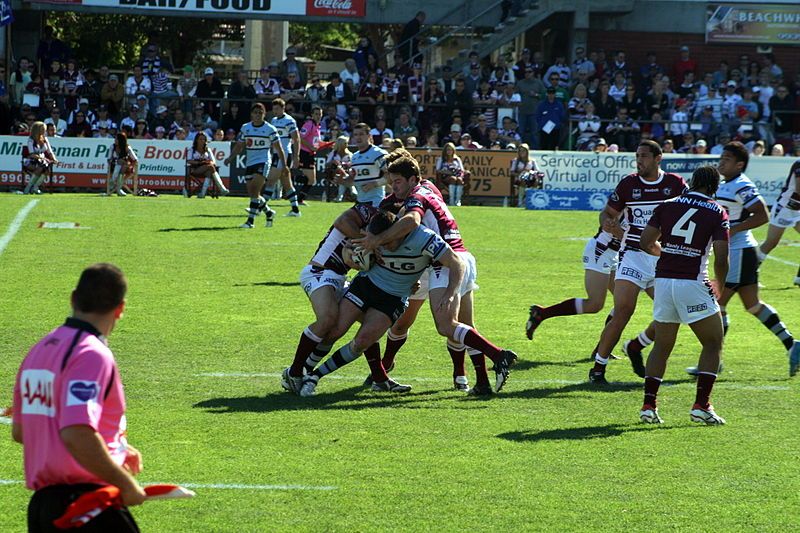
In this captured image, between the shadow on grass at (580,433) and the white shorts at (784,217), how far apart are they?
8821 millimetres

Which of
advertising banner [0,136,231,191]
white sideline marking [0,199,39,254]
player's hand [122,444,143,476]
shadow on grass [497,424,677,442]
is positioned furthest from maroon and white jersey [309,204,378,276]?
advertising banner [0,136,231,191]

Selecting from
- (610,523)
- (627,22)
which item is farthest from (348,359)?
(627,22)

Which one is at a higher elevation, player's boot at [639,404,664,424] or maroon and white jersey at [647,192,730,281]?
maroon and white jersey at [647,192,730,281]

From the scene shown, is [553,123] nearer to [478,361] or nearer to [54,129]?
[54,129]

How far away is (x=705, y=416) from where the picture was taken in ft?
30.0

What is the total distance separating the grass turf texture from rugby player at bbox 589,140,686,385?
1.47 feet

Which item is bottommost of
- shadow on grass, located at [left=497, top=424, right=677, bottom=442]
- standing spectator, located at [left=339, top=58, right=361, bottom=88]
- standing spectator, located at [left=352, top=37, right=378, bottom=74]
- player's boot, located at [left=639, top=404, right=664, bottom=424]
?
shadow on grass, located at [left=497, top=424, right=677, bottom=442]

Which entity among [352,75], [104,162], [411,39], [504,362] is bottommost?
[504,362]

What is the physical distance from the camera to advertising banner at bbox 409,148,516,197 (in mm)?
33156

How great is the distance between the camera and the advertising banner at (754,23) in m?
42.3

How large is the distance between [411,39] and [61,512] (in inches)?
1426

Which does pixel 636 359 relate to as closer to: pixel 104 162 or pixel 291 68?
pixel 104 162

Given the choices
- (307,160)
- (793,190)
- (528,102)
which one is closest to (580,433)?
(793,190)

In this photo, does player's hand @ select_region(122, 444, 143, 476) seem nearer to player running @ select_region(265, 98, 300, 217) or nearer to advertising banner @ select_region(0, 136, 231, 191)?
player running @ select_region(265, 98, 300, 217)
